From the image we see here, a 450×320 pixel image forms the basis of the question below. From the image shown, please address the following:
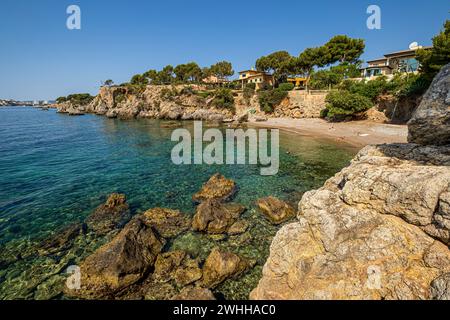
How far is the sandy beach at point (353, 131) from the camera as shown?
30391 millimetres

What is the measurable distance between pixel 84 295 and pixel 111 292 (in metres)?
1.00

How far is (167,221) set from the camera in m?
12.8

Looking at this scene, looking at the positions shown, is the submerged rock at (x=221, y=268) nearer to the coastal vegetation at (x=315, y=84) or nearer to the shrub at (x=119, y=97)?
the coastal vegetation at (x=315, y=84)

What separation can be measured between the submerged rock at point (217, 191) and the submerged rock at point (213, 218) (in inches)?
104

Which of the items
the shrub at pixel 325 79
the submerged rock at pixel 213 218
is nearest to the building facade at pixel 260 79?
the shrub at pixel 325 79

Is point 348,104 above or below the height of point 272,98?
below

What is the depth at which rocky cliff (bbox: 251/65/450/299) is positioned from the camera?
216 inches

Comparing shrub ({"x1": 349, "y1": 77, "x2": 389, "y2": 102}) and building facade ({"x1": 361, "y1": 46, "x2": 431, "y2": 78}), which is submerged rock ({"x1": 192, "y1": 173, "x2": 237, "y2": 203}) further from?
building facade ({"x1": 361, "y1": 46, "x2": 431, "y2": 78})

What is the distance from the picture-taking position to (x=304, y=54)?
64.8m

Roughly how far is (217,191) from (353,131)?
1270 inches

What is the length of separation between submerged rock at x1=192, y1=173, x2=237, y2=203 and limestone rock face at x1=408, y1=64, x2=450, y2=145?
11.5 m

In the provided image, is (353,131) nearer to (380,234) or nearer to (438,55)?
(438,55)

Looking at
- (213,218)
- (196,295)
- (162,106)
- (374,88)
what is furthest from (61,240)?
(162,106)

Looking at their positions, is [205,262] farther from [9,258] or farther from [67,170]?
[67,170]
